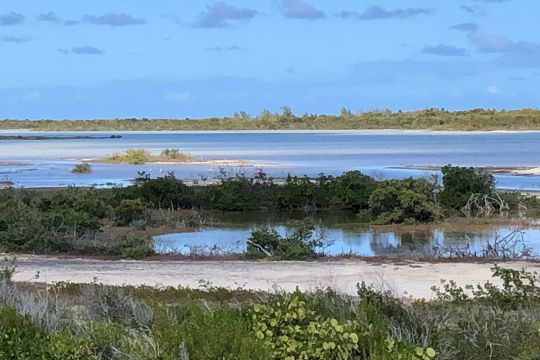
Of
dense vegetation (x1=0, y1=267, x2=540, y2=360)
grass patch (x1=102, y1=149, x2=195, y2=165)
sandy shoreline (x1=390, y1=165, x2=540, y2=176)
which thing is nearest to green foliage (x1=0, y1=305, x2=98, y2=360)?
dense vegetation (x1=0, y1=267, x2=540, y2=360)

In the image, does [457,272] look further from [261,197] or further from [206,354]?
[261,197]

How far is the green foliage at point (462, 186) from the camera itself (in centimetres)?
3344

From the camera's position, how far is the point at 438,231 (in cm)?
2802

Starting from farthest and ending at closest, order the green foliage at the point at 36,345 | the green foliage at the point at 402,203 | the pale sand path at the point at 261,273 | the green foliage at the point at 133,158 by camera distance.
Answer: the green foliage at the point at 133,158 < the green foliage at the point at 402,203 < the pale sand path at the point at 261,273 < the green foliage at the point at 36,345

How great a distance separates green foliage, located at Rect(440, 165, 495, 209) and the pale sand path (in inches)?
581

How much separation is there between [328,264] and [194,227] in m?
11.2

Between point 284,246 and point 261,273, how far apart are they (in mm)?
3589

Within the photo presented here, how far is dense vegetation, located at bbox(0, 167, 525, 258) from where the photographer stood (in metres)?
22.4

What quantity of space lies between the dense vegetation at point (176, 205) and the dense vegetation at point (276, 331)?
1155cm

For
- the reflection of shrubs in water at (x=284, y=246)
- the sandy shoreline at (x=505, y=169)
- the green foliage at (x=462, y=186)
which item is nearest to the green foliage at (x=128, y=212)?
the reflection of shrubs in water at (x=284, y=246)

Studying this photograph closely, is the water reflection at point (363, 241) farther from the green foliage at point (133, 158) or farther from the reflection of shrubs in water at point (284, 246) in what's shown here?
the green foliage at point (133, 158)

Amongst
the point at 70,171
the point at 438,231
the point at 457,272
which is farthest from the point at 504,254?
the point at 70,171

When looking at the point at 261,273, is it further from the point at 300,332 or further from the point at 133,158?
the point at 133,158

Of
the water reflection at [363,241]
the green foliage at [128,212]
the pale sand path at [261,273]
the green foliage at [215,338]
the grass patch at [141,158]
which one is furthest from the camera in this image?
the grass patch at [141,158]
